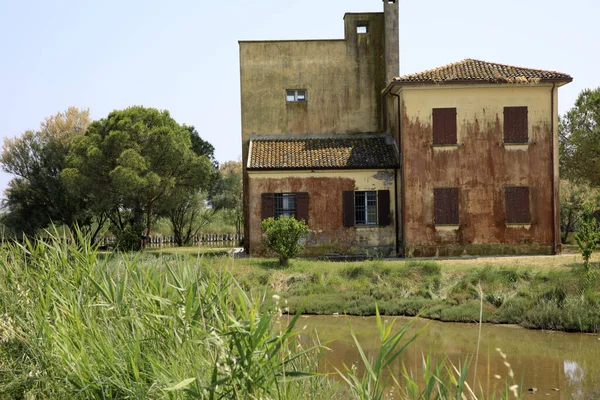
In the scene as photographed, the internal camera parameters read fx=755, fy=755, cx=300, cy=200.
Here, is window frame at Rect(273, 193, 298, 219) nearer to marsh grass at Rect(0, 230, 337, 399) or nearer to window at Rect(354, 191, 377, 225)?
window at Rect(354, 191, 377, 225)

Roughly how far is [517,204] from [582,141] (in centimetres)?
754

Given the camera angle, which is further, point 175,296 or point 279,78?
point 279,78

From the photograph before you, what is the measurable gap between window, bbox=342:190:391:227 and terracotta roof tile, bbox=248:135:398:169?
0.92 metres

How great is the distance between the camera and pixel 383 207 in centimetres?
2411

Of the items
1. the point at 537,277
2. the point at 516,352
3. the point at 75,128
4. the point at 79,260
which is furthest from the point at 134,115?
the point at 79,260

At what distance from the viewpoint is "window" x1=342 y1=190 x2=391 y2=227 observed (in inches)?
945

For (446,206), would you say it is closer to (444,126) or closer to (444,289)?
(444,126)

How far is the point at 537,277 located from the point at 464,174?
6572mm

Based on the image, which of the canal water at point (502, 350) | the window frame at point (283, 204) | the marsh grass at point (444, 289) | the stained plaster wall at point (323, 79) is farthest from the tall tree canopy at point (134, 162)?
the canal water at point (502, 350)

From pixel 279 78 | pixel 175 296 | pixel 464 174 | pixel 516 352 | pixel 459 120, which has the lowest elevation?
pixel 516 352

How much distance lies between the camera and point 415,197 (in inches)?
930

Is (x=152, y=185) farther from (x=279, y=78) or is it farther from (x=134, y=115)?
(x=279, y=78)

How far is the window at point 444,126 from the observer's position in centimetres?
2367

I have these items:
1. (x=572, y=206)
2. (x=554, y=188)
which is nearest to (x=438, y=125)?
(x=554, y=188)
